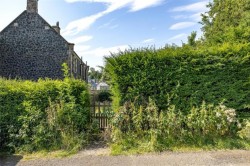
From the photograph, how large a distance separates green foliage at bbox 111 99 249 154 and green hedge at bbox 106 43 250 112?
1.11 feet

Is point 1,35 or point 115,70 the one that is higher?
point 1,35

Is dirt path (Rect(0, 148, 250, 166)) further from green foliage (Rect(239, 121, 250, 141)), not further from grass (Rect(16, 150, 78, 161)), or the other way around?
green foliage (Rect(239, 121, 250, 141))

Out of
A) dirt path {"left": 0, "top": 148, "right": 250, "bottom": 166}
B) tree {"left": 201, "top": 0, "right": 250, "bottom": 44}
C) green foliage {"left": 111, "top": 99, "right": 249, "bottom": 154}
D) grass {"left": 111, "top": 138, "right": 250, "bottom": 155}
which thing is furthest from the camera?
tree {"left": 201, "top": 0, "right": 250, "bottom": 44}

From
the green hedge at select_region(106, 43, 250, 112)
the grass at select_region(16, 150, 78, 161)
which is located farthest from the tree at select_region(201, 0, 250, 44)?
the grass at select_region(16, 150, 78, 161)

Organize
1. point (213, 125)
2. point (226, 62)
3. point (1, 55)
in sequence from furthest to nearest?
point (1, 55) → point (226, 62) → point (213, 125)

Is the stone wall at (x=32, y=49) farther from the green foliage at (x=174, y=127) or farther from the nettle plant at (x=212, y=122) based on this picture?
the nettle plant at (x=212, y=122)

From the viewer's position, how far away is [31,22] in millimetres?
23203

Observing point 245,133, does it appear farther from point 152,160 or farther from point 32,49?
point 32,49

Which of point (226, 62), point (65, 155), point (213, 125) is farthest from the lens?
point (226, 62)

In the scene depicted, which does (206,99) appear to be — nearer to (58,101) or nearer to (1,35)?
(58,101)

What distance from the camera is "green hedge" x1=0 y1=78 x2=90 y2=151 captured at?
792cm

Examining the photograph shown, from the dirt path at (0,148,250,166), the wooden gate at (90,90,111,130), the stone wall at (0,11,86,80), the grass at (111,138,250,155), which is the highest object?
the stone wall at (0,11,86,80)

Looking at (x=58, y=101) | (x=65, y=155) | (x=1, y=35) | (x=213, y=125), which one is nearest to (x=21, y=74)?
(x=1, y=35)

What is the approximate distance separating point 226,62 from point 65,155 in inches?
225
